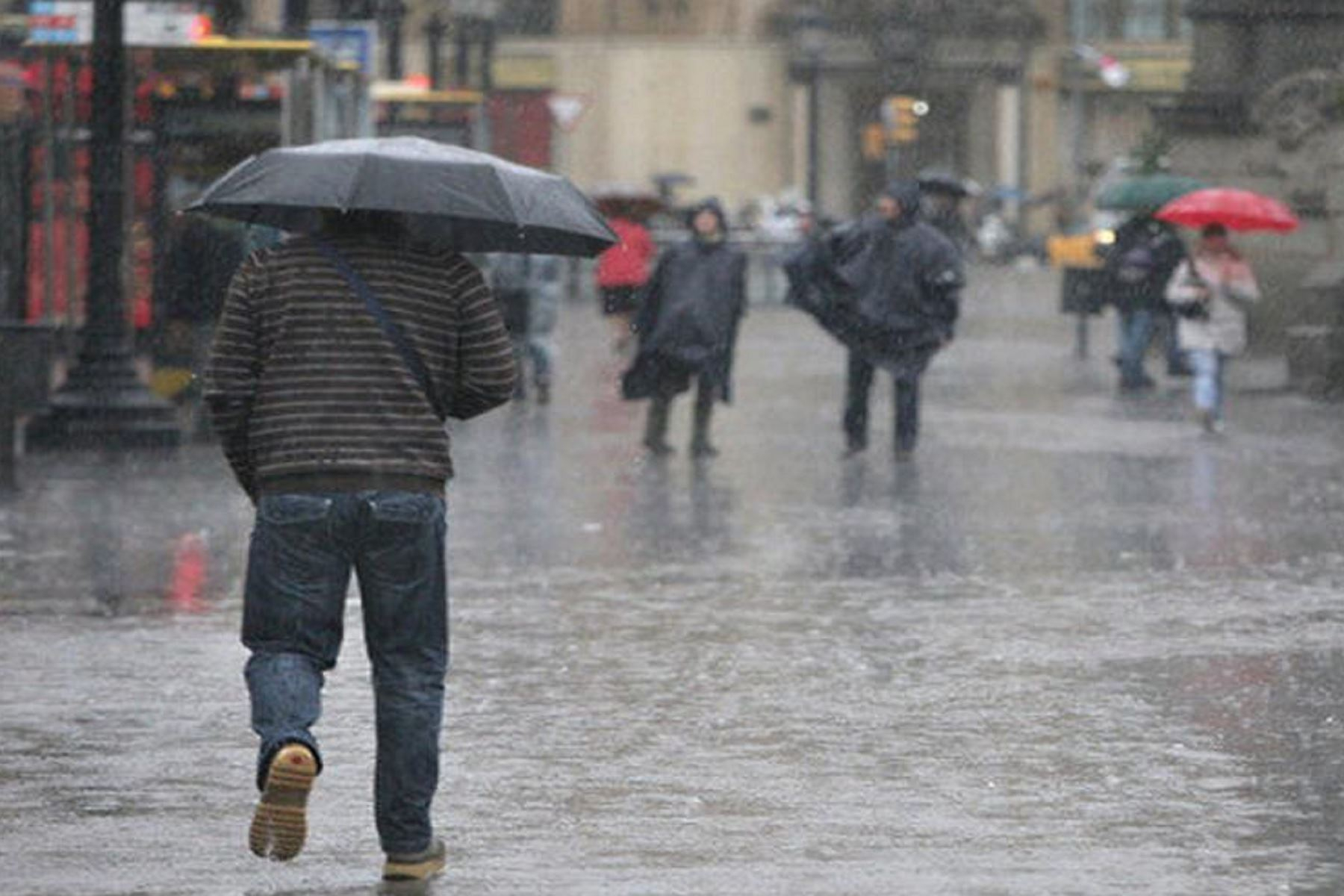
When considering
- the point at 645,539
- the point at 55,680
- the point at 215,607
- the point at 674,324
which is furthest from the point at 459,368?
the point at 674,324

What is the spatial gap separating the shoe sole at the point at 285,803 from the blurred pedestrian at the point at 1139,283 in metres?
22.2

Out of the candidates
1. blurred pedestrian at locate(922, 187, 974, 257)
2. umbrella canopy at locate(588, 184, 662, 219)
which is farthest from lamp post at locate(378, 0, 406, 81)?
blurred pedestrian at locate(922, 187, 974, 257)

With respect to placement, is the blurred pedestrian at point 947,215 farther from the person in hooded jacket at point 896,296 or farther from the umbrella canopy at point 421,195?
the umbrella canopy at point 421,195

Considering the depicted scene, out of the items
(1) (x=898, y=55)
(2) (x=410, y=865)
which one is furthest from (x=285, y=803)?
(1) (x=898, y=55)

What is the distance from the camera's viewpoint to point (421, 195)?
8.66 m

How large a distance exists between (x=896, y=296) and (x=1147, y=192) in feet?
33.0

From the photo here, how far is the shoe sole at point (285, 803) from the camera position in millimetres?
8391

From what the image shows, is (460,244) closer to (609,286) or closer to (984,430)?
(984,430)

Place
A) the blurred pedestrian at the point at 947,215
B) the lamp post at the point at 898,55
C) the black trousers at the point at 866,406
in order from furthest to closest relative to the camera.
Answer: the lamp post at the point at 898,55 < the blurred pedestrian at the point at 947,215 < the black trousers at the point at 866,406

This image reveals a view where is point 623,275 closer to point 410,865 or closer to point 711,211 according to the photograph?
point 711,211

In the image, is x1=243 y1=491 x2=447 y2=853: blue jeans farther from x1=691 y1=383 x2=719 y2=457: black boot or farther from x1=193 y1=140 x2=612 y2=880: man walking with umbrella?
x1=691 y1=383 x2=719 y2=457: black boot

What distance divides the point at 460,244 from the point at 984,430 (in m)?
16.5

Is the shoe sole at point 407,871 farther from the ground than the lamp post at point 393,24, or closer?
closer

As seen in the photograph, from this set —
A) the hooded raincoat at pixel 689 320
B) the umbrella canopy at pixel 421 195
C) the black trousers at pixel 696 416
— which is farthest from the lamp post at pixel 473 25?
the umbrella canopy at pixel 421 195
